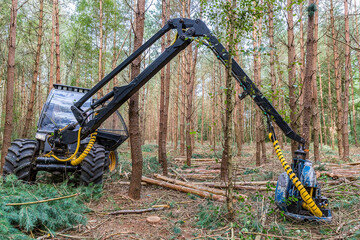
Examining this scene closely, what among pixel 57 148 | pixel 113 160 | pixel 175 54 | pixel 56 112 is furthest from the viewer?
pixel 113 160

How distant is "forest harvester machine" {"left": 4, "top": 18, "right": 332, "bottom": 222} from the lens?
3375mm

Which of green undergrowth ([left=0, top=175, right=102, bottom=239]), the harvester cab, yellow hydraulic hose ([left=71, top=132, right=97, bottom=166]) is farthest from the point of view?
the harvester cab

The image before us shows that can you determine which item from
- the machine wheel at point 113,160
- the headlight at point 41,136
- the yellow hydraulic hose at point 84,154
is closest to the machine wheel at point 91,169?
the yellow hydraulic hose at point 84,154

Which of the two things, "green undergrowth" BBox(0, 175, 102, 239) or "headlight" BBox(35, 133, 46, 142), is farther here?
"headlight" BBox(35, 133, 46, 142)

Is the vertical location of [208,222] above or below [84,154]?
below

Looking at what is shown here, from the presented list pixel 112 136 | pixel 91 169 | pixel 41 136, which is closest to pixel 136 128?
pixel 91 169

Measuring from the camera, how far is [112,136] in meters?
6.04

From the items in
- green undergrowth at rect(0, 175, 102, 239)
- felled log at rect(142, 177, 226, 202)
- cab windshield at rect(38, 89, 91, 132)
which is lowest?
felled log at rect(142, 177, 226, 202)

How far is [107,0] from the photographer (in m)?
13.1

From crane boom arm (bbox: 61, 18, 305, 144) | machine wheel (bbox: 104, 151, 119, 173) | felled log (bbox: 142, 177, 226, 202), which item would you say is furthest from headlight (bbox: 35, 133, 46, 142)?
felled log (bbox: 142, 177, 226, 202)

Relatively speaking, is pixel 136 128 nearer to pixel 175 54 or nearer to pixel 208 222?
pixel 175 54

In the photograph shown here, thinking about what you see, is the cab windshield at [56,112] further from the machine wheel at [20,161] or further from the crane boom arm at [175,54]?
the crane boom arm at [175,54]

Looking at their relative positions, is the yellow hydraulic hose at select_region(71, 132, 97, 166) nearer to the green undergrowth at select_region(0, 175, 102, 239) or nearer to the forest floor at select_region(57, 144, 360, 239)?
the green undergrowth at select_region(0, 175, 102, 239)

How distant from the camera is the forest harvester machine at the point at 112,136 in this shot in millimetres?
3375
